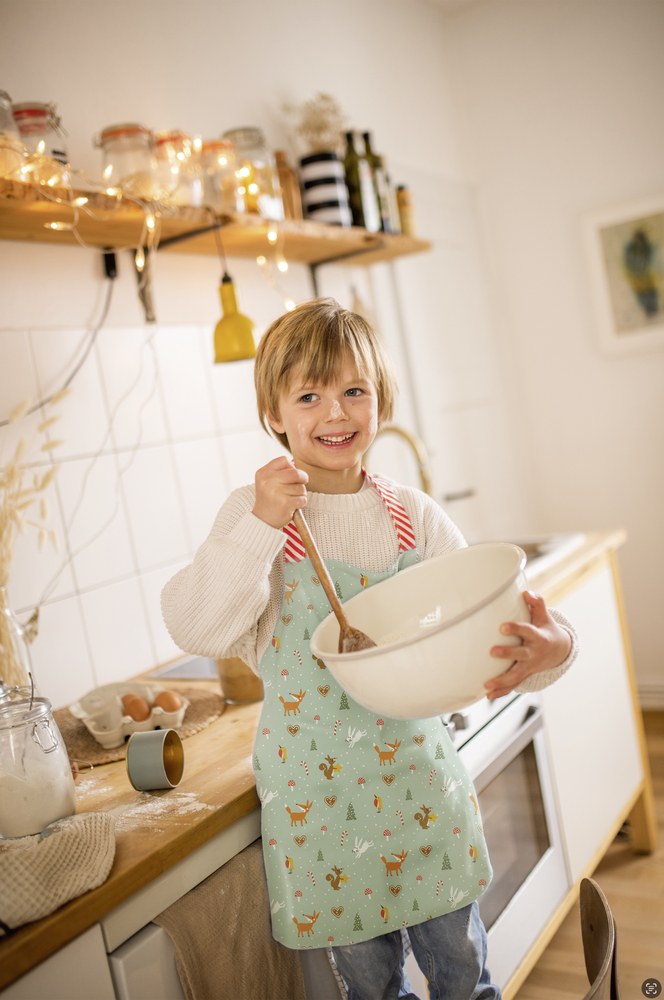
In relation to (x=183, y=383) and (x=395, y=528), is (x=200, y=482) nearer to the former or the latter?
(x=183, y=383)

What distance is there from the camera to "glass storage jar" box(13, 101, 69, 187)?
1261 mm

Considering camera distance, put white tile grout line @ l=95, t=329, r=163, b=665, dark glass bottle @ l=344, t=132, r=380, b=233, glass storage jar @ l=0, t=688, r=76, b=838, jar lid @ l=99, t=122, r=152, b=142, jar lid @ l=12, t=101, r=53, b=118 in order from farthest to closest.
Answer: dark glass bottle @ l=344, t=132, r=380, b=233 < white tile grout line @ l=95, t=329, r=163, b=665 < jar lid @ l=99, t=122, r=152, b=142 < jar lid @ l=12, t=101, r=53, b=118 < glass storage jar @ l=0, t=688, r=76, b=838

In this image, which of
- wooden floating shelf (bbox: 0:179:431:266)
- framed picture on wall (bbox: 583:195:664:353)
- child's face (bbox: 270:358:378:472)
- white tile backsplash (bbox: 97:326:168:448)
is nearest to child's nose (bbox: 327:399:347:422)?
child's face (bbox: 270:358:378:472)

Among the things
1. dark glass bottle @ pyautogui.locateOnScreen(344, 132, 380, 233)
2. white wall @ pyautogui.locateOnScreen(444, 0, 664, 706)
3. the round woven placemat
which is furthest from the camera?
white wall @ pyautogui.locateOnScreen(444, 0, 664, 706)

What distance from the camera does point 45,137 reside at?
4.33 ft

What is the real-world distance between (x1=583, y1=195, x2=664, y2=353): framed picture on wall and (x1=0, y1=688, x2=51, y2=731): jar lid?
2.44 metres

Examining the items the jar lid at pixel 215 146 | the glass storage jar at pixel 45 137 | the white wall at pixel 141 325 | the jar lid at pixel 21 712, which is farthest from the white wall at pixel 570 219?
the jar lid at pixel 21 712

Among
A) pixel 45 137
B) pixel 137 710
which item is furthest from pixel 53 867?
Answer: pixel 45 137

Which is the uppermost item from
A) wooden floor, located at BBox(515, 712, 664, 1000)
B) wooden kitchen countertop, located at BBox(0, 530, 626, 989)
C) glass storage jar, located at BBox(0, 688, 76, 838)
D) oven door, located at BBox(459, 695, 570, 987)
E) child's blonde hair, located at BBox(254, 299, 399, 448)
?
child's blonde hair, located at BBox(254, 299, 399, 448)

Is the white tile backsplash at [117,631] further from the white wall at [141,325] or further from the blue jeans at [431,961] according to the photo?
the blue jeans at [431,961]

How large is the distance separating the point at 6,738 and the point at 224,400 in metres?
1.06

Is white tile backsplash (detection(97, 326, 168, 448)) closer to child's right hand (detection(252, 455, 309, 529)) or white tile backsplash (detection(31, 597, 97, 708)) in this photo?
white tile backsplash (detection(31, 597, 97, 708))

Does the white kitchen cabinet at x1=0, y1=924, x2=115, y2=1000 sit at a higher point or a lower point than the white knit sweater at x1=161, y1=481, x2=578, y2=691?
lower

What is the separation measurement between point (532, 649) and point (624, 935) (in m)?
1.24
